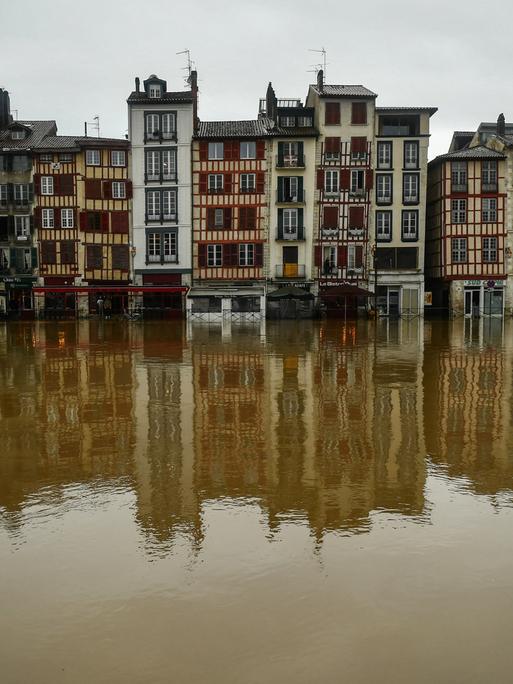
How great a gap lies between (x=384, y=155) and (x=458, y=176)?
5984 millimetres

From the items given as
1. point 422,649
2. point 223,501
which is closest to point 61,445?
point 223,501

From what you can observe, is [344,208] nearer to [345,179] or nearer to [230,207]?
[345,179]

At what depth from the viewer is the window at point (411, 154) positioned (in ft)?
166

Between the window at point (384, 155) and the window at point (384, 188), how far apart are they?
0.68 metres

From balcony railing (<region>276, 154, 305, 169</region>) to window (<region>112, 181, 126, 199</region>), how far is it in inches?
474

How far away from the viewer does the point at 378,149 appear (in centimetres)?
5062

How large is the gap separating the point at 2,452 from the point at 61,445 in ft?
2.68

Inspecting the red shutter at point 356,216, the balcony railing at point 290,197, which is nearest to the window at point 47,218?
the balcony railing at point 290,197

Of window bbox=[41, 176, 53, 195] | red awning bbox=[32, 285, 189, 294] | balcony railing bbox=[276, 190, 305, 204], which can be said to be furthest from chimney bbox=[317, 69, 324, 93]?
window bbox=[41, 176, 53, 195]

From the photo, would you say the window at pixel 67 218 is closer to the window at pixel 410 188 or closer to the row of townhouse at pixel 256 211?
the row of townhouse at pixel 256 211

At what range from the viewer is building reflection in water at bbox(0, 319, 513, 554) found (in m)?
7.11

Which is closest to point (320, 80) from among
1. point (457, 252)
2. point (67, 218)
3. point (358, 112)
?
point (358, 112)

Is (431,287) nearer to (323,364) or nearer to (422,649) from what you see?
(323,364)

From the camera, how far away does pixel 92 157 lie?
165 feet
